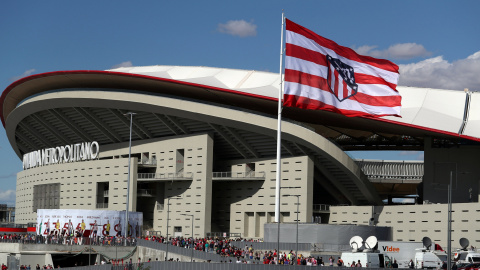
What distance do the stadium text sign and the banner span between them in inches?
888

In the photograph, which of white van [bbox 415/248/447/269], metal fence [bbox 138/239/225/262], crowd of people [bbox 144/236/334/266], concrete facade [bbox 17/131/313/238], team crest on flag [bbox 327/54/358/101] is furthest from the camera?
concrete facade [bbox 17/131/313/238]

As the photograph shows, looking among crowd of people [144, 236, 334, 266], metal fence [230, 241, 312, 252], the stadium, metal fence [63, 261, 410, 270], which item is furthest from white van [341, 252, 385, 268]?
the stadium

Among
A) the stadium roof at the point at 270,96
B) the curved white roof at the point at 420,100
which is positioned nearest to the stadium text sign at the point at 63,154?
the stadium roof at the point at 270,96

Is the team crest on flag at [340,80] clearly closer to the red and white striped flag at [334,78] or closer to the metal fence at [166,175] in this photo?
the red and white striped flag at [334,78]

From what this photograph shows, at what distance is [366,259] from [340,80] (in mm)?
10974

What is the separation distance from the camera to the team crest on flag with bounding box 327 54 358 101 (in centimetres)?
4841

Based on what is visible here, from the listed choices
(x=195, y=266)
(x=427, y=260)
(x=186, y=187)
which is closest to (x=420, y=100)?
(x=427, y=260)

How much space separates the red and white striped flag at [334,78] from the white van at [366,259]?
858 centimetres

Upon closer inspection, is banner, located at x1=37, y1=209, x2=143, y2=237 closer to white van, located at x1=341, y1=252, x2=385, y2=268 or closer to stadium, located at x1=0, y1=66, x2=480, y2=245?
stadium, located at x1=0, y1=66, x2=480, y2=245

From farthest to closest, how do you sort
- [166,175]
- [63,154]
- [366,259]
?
1. [63,154]
2. [166,175]
3. [366,259]

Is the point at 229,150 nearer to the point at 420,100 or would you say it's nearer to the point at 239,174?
the point at 239,174

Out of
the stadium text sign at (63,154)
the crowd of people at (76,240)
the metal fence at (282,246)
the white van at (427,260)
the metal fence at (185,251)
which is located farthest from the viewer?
the stadium text sign at (63,154)

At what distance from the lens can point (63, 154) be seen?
91875mm

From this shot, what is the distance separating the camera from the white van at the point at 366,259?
4403 centimetres
